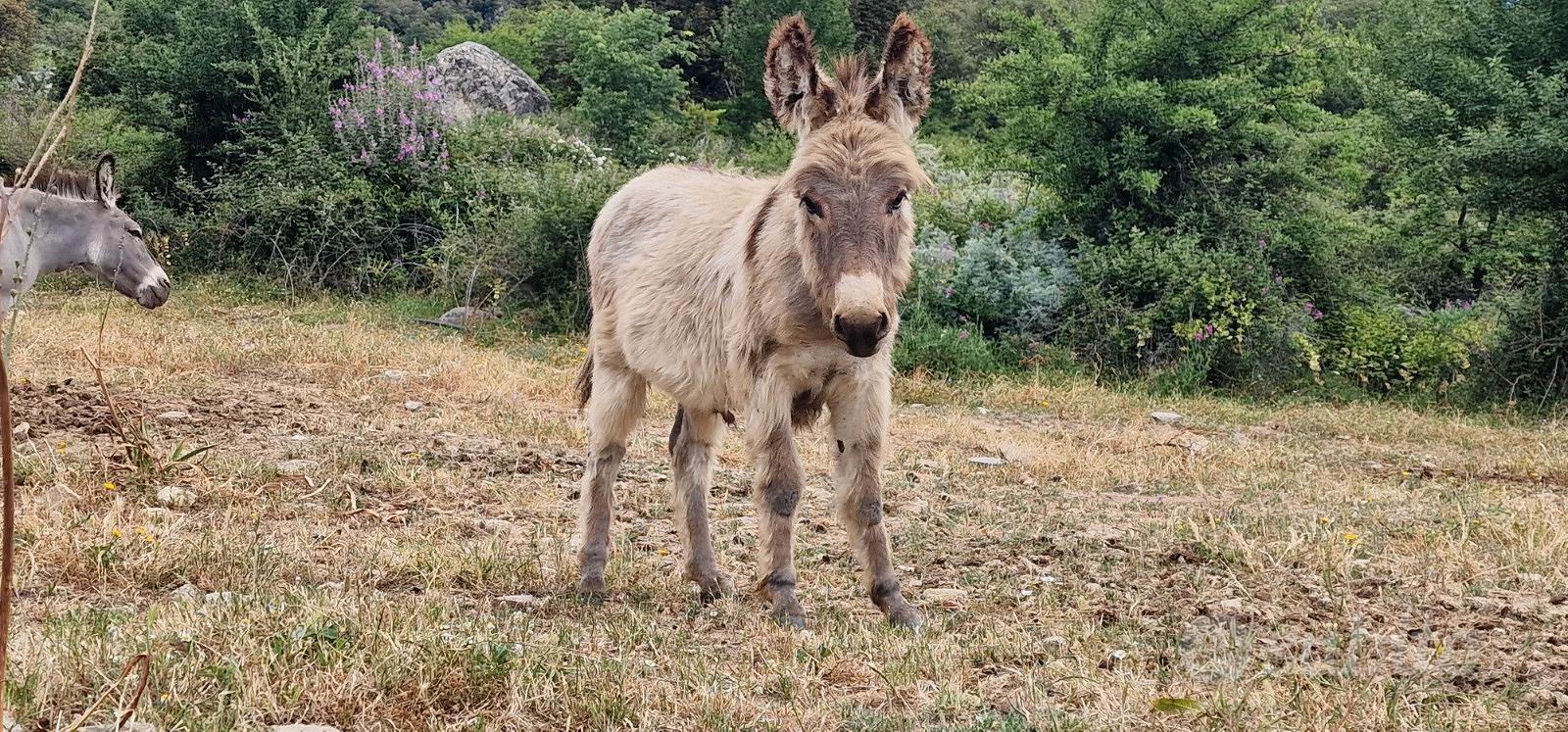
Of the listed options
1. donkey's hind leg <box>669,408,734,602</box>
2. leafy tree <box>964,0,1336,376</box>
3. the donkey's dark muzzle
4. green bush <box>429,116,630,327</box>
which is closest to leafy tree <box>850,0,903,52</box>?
green bush <box>429,116,630,327</box>

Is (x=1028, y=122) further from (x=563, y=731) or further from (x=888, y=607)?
(x=563, y=731)

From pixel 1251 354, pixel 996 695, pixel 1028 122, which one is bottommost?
pixel 1251 354

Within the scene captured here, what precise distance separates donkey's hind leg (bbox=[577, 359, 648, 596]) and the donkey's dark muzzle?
64.5 inches

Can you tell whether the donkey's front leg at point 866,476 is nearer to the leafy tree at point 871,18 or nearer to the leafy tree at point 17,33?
the leafy tree at point 17,33

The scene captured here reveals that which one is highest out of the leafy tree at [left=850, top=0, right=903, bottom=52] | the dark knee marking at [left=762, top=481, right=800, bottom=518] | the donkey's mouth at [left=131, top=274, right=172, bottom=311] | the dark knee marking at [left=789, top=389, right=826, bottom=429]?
the leafy tree at [left=850, top=0, right=903, bottom=52]

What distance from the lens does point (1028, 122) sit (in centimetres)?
1330

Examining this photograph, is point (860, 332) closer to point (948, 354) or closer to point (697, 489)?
point (697, 489)

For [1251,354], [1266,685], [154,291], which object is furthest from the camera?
[1251,354]

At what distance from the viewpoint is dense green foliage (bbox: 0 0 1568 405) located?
471 inches

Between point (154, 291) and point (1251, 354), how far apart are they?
9.86 metres

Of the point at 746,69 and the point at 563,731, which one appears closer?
the point at 563,731

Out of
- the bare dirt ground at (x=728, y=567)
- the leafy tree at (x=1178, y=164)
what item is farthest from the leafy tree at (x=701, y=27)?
the bare dirt ground at (x=728, y=567)

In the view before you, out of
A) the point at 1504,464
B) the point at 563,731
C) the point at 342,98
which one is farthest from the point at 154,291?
the point at 1504,464

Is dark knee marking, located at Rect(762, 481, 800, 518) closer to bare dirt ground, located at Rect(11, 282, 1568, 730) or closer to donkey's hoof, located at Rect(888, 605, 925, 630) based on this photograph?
bare dirt ground, located at Rect(11, 282, 1568, 730)
